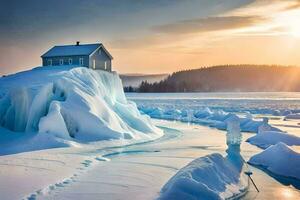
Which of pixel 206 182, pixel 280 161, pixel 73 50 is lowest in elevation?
pixel 280 161

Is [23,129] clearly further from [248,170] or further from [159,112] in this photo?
[159,112]

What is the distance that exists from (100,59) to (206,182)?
24980mm

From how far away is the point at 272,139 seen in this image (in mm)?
20062

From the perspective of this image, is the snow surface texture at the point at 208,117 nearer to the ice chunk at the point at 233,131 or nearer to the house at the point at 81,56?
the house at the point at 81,56

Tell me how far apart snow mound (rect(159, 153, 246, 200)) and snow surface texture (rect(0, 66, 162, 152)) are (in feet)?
32.7

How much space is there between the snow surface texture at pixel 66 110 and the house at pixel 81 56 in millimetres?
6626

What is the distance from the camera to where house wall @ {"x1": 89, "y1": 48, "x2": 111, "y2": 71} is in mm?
31564

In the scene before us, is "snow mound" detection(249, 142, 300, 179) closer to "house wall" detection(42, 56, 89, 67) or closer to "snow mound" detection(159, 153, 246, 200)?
"snow mound" detection(159, 153, 246, 200)

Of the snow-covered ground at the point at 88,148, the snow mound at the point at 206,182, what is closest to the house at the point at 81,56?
the snow-covered ground at the point at 88,148

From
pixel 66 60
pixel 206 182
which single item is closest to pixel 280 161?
pixel 206 182

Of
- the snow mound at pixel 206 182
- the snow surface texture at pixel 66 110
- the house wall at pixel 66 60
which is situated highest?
the house wall at pixel 66 60

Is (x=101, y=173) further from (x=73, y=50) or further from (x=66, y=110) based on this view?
(x=73, y=50)

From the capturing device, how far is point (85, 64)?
31.5 metres

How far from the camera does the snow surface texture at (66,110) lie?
62.8 feet
